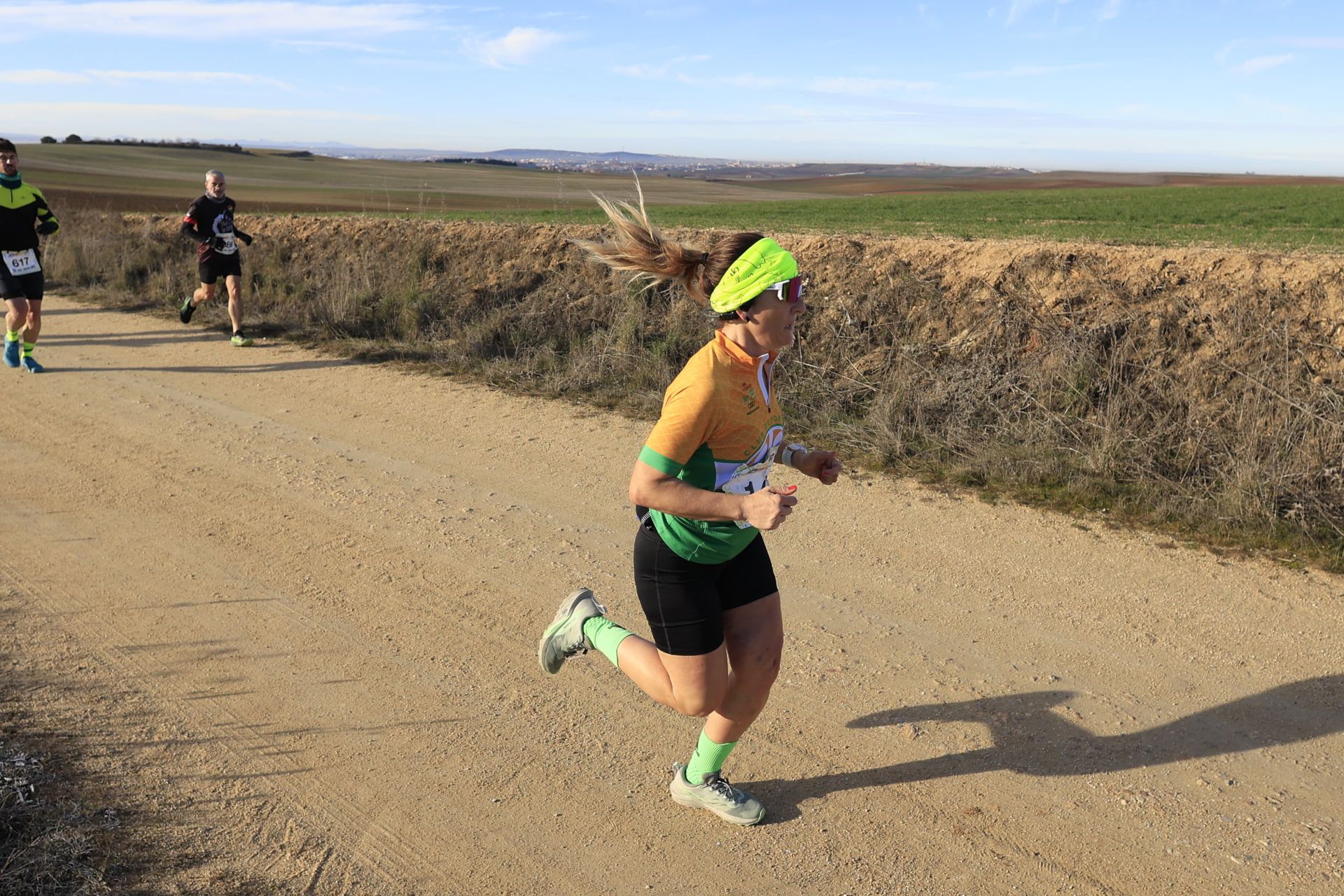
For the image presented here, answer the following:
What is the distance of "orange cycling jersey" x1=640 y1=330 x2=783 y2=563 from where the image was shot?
3061mm

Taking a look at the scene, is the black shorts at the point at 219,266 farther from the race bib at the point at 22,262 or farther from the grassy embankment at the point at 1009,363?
the race bib at the point at 22,262

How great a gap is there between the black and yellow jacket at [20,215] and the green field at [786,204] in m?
5.66

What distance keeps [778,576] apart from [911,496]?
164 centimetres

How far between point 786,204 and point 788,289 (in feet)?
88.4

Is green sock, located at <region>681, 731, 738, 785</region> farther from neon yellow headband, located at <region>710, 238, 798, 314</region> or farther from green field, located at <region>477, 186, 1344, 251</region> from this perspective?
green field, located at <region>477, 186, 1344, 251</region>

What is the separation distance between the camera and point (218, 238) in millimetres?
11680

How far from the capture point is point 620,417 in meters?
8.61

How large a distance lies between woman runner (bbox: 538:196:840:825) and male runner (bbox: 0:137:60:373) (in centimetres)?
895

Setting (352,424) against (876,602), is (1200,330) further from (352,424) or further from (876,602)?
(352,424)

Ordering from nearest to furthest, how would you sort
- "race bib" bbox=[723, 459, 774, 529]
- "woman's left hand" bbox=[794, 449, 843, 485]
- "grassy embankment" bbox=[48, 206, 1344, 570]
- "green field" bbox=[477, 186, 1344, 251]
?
"race bib" bbox=[723, 459, 774, 529] < "woman's left hand" bbox=[794, 449, 843, 485] < "grassy embankment" bbox=[48, 206, 1344, 570] < "green field" bbox=[477, 186, 1344, 251]

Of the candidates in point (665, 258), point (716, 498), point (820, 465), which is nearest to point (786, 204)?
point (820, 465)

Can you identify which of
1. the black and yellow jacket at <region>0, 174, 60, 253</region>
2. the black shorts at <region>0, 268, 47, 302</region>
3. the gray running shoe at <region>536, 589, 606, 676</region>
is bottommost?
the gray running shoe at <region>536, 589, 606, 676</region>

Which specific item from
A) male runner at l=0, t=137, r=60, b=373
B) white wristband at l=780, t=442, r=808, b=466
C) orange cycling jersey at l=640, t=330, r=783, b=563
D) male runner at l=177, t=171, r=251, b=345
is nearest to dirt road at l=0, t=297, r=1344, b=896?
orange cycling jersey at l=640, t=330, r=783, b=563

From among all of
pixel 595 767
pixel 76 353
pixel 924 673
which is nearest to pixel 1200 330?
pixel 924 673
